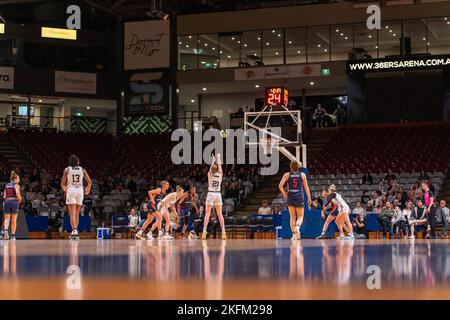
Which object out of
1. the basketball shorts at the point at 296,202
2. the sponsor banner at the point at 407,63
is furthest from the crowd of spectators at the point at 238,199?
the sponsor banner at the point at 407,63

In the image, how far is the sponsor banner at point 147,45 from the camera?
43.7 meters

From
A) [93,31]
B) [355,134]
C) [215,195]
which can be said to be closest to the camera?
[215,195]

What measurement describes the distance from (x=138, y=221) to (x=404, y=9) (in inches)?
863

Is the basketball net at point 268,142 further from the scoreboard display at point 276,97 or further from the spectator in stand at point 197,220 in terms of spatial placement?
the spectator in stand at point 197,220

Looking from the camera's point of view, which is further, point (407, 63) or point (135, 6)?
point (135, 6)

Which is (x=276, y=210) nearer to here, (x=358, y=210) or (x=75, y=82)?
(x=358, y=210)

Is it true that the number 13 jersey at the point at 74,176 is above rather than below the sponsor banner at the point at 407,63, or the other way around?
below

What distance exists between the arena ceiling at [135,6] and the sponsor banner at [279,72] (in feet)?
12.5

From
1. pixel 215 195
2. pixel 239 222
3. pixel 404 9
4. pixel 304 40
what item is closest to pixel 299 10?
pixel 304 40

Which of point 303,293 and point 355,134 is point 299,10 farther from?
point 303,293

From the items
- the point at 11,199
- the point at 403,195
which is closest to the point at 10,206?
the point at 11,199

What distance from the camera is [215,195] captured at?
1847cm

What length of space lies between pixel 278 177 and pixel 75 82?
54.8 feet

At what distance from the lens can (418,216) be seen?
80.2ft
